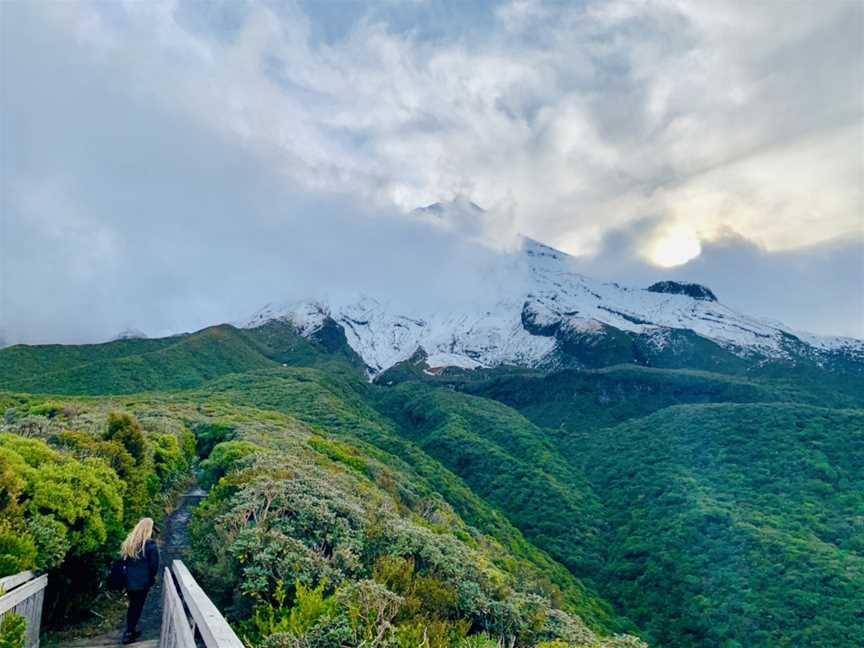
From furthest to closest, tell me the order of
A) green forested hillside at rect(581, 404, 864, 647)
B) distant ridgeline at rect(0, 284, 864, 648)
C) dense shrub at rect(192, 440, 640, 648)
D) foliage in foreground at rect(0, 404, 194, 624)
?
green forested hillside at rect(581, 404, 864, 647), distant ridgeline at rect(0, 284, 864, 648), foliage in foreground at rect(0, 404, 194, 624), dense shrub at rect(192, 440, 640, 648)

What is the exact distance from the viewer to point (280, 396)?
66500 millimetres

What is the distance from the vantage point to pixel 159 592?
9016mm

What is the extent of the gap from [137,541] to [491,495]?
49.0 meters

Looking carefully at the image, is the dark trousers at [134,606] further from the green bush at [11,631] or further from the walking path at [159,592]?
the green bush at [11,631]

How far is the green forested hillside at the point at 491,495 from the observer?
6.86 metres

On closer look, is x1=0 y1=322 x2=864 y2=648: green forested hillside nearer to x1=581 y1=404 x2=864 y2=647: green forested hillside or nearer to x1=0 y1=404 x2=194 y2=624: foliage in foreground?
x1=0 y1=404 x2=194 y2=624: foliage in foreground

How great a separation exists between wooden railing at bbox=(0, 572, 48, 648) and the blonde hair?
0.86 metres

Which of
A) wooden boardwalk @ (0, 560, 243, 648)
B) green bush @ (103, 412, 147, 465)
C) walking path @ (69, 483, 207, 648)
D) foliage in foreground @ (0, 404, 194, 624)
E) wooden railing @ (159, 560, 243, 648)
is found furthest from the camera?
green bush @ (103, 412, 147, 465)

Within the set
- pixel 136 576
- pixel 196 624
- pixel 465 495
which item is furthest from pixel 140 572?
pixel 465 495

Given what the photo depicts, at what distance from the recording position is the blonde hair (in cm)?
693

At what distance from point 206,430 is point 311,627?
17835 millimetres

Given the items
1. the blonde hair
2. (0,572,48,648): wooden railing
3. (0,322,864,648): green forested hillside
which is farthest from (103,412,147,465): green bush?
(0,572,48,648): wooden railing

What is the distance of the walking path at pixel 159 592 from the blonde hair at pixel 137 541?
108 cm

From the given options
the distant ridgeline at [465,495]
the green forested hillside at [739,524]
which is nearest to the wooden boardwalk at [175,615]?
the distant ridgeline at [465,495]
